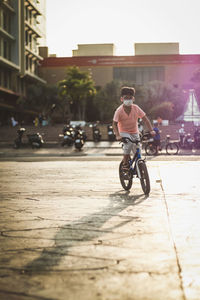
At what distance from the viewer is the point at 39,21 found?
7600 cm

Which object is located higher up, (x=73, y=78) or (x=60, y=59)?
(x=60, y=59)

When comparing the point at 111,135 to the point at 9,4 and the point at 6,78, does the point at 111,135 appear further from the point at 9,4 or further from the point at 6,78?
the point at 9,4

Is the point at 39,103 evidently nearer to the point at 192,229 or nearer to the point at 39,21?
the point at 39,21

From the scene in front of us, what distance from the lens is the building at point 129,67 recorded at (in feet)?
287

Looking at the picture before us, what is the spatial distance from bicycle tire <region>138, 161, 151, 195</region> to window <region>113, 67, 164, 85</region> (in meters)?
82.7

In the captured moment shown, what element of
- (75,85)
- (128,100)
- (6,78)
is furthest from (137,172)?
(6,78)

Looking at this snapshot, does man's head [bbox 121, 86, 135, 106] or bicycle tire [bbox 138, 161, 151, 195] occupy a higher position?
man's head [bbox 121, 86, 135, 106]

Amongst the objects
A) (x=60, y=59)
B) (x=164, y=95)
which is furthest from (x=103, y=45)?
(x=164, y=95)

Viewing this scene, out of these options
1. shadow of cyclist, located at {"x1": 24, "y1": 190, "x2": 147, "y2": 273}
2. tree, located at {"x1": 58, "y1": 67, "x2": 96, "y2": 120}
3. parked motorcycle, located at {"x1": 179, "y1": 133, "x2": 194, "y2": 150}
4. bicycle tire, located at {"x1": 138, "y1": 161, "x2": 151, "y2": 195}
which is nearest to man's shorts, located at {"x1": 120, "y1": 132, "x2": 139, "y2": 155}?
bicycle tire, located at {"x1": 138, "y1": 161, "x2": 151, "y2": 195}

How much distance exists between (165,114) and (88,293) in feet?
208

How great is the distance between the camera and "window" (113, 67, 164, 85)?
8931 centimetres

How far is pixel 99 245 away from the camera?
390 cm

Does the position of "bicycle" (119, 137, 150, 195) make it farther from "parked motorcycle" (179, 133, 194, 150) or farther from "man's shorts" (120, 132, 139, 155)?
"parked motorcycle" (179, 133, 194, 150)

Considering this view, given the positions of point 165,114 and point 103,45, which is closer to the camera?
point 165,114
